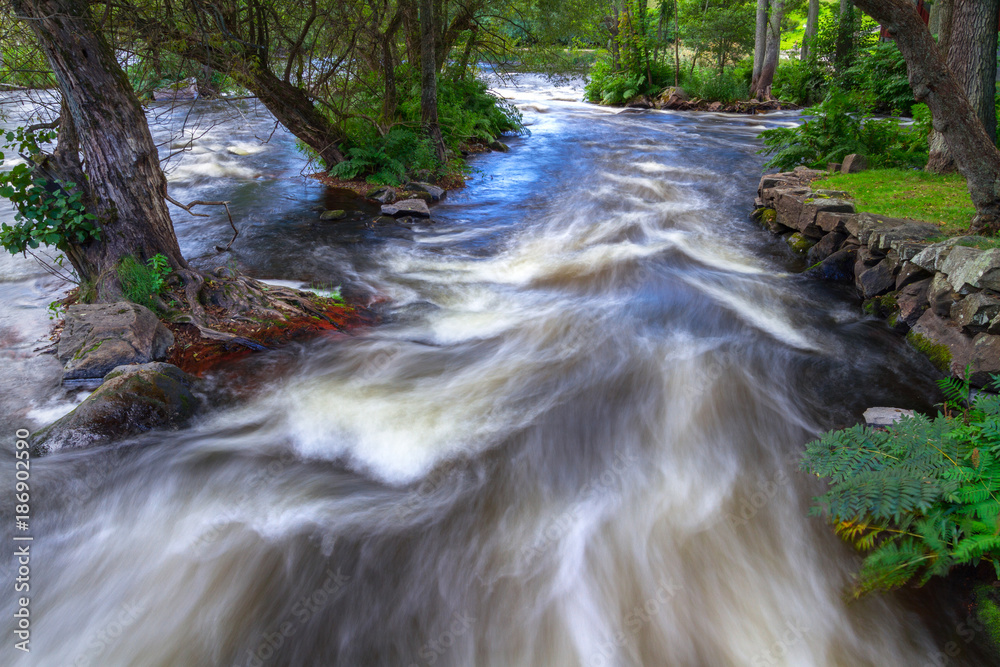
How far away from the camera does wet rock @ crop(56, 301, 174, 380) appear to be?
5051 mm

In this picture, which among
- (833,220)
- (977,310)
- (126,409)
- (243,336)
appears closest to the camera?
(126,409)

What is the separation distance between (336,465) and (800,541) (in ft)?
10.8

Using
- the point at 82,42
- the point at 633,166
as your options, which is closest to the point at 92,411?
the point at 82,42

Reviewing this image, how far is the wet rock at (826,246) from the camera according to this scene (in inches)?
287

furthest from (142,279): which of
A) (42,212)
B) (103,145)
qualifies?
(103,145)

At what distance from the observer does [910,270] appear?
5871 millimetres

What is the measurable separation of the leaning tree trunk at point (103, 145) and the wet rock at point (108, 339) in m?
0.36

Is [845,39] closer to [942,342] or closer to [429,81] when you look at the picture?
[429,81]

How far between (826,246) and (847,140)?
349cm

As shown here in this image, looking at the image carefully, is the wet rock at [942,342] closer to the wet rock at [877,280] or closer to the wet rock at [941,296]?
the wet rock at [941,296]

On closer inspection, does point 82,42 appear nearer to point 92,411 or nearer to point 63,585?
point 92,411

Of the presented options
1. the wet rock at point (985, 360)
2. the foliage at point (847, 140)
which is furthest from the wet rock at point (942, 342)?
the foliage at point (847, 140)

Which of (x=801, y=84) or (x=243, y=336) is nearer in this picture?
(x=243, y=336)

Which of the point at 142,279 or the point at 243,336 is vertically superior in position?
the point at 142,279
